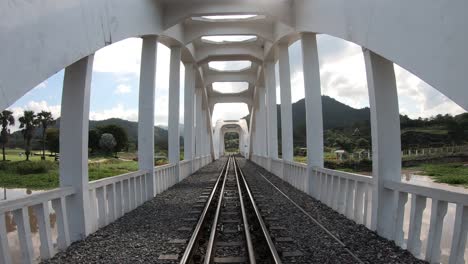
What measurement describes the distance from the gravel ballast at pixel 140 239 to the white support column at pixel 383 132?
3.31 m

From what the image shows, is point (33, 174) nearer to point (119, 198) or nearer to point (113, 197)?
point (119, 198)

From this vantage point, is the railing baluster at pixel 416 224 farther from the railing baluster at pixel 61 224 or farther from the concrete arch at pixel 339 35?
the railing baluster at pixel 61 224

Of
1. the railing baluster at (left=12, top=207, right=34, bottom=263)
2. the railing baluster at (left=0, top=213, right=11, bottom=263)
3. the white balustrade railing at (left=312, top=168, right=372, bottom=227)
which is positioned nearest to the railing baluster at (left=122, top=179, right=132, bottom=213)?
the railing baluster at (left=12, top=207, right=34, bottom=263)

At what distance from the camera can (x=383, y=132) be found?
700 cm

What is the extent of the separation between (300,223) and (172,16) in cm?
953

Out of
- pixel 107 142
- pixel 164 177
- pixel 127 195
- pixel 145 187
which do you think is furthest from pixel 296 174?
pixel 107 142

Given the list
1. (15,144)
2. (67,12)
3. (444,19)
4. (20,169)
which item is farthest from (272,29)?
(15,144)

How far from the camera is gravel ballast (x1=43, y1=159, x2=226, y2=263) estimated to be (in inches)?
230

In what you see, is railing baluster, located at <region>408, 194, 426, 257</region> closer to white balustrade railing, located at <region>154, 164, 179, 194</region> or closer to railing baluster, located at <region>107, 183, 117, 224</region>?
railing baluster, located at <region>107, 183, 117, 224</region>

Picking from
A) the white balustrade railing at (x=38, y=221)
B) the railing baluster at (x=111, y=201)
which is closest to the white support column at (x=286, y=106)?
the railing baluster at (x=111, y=201)

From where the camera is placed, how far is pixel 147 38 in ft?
44.4

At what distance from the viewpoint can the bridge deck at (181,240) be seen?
5.69 metres

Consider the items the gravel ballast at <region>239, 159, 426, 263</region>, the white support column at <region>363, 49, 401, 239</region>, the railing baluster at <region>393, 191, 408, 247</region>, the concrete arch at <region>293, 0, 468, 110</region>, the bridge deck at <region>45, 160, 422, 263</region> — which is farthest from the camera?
the white support column at <region>363, 49, 401, 239</region>

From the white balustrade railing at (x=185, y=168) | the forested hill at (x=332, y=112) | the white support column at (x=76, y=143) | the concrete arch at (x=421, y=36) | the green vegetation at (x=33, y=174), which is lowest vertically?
the green vegetation at (x=33, y=174)
